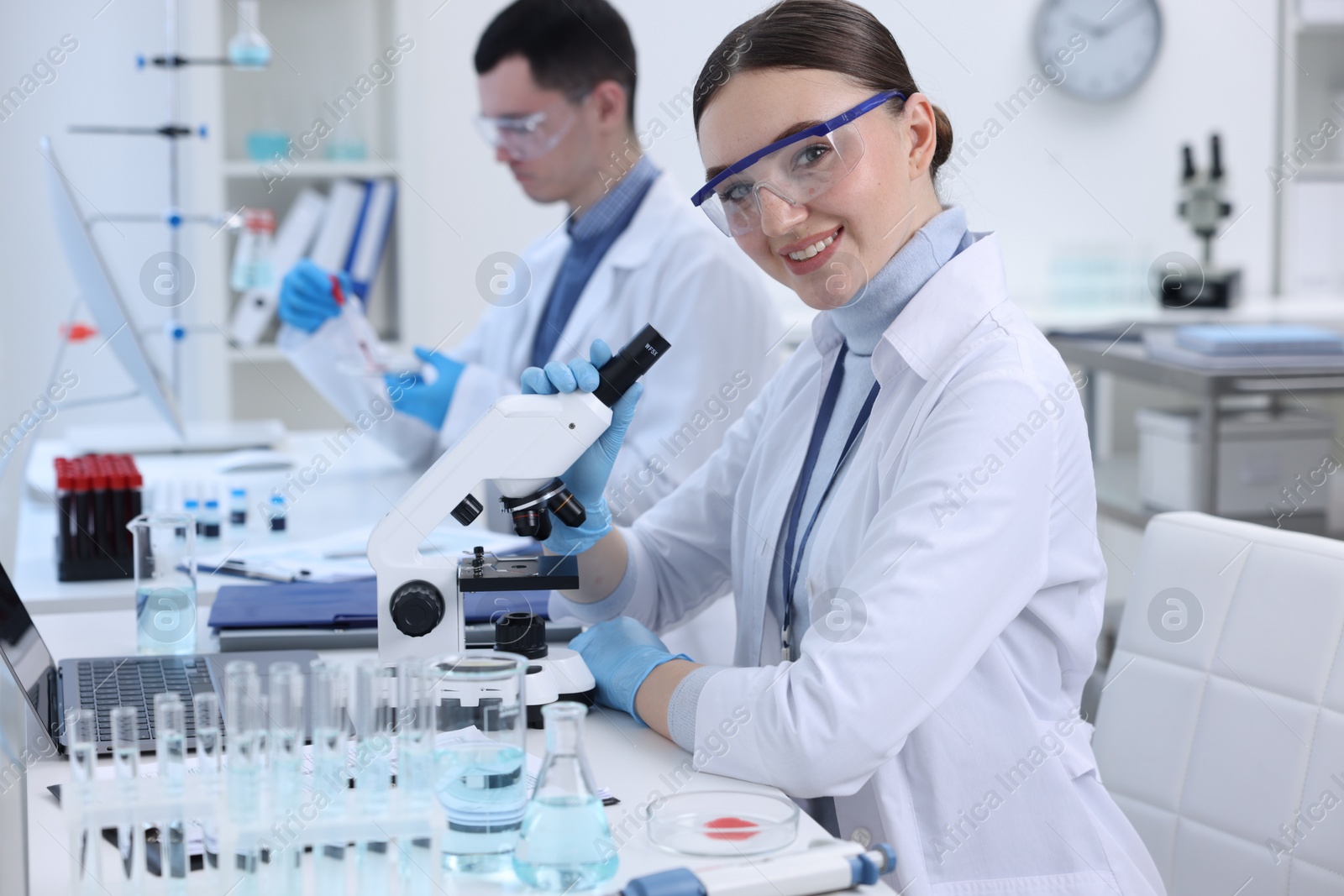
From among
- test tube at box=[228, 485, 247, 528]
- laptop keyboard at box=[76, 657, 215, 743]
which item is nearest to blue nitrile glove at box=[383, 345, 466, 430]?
test tube at box=[228, 485, 247, 528]

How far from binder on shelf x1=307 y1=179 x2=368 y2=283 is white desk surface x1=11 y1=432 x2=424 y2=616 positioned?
0.81 metres

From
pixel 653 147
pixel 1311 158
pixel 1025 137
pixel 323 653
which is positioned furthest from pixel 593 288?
pixel 1311 158

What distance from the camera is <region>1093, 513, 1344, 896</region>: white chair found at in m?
1.29

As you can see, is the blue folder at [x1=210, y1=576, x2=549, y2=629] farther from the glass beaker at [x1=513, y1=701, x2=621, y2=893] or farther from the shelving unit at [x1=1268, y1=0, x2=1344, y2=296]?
the shelving unit at [x1=1268, y1=0, x2=1344, y2=296]

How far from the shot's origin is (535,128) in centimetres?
237

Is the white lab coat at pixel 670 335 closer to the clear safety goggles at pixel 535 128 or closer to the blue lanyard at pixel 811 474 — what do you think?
the clear safety goggles at pixel 535 128

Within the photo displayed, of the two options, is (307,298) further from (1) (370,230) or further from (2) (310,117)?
(2) (310,117)

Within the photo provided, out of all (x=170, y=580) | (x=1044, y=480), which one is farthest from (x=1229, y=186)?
(x=170, y=580)

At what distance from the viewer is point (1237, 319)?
402 cm

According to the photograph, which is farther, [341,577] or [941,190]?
[341,577]

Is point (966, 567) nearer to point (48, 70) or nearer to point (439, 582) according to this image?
point (439, 582)

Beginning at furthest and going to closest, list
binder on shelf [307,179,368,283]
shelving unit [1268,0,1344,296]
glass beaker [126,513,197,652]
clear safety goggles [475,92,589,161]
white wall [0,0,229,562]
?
shelving unit [1268,0,1344,296]
binder on shelf [307,179,368,283]
white wall [0,0,229,562]
clear safety goggles [475,92,589,161]
glass beaker [126,513,197,652]

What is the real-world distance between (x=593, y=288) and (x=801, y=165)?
1.13 meters

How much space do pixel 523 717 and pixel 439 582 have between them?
28cm
